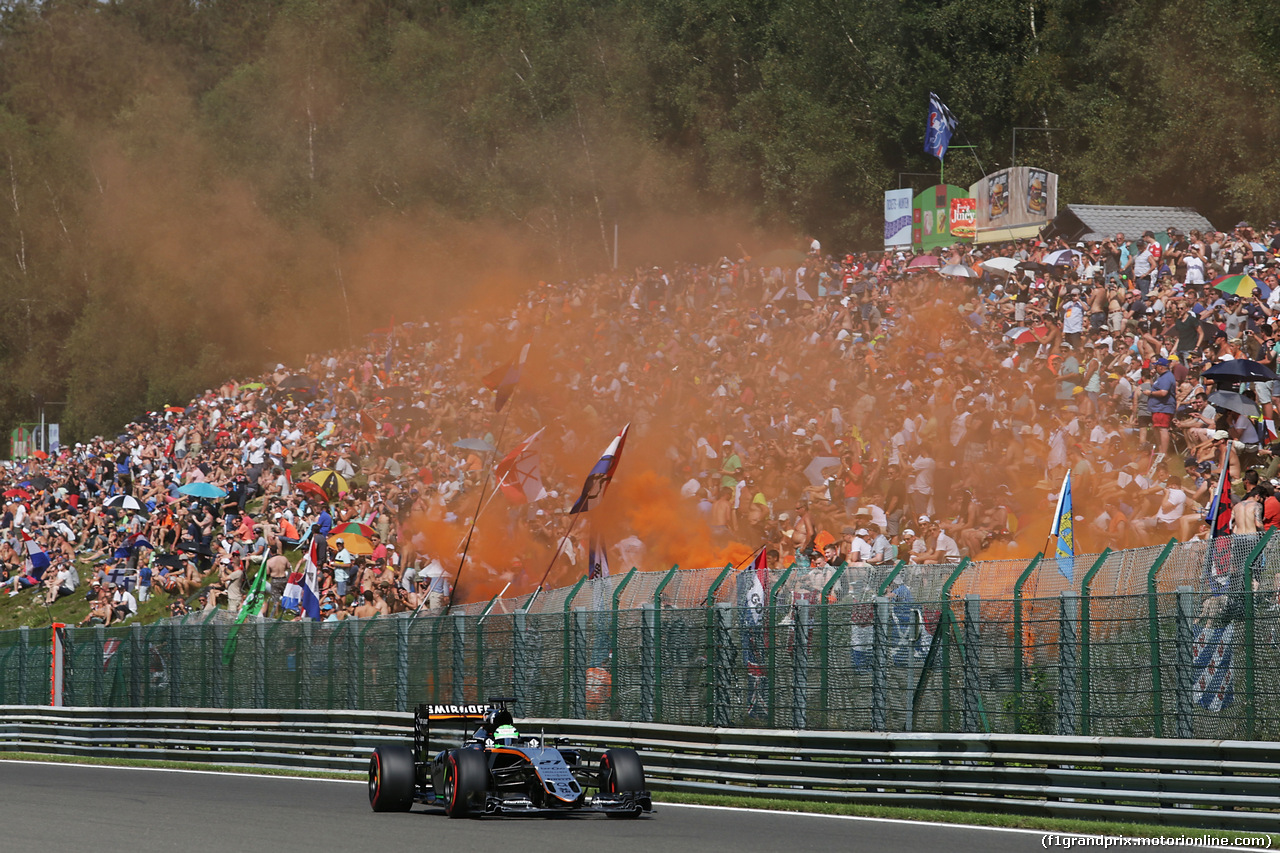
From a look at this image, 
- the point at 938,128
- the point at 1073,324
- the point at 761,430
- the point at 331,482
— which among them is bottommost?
the point at 331,482

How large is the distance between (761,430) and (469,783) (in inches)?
512

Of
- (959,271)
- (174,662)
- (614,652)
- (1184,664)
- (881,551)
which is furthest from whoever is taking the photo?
(959,271)

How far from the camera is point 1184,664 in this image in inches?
458

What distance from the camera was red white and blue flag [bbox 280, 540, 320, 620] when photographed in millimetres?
24562

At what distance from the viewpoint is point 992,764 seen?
12914 millimetres

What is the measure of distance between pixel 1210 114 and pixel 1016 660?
3812 cm

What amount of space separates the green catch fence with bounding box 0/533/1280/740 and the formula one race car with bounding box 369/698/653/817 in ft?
6.62

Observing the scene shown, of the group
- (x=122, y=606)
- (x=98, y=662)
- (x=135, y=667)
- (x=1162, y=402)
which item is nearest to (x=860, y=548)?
(x=1162, y=402)

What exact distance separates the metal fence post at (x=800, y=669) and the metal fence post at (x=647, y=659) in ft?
5.88

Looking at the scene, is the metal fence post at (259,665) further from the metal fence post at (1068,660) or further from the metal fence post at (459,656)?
the metal fence post at (1068,660)

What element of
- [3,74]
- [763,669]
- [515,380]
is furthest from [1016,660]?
[3,74]

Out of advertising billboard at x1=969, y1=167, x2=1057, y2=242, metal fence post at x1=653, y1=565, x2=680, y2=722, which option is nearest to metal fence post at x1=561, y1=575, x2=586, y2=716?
metal fence post at x1=653, y1=565, x2=680, y2=722

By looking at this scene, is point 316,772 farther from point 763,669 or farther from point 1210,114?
point 1210,114

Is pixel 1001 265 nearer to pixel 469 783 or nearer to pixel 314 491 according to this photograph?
pixel 314 491
